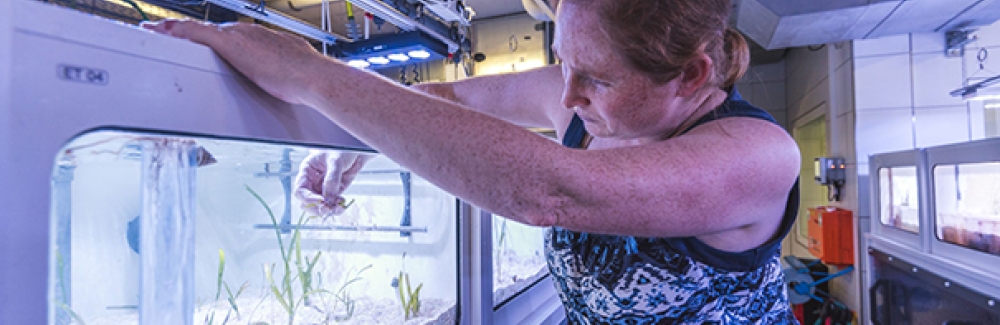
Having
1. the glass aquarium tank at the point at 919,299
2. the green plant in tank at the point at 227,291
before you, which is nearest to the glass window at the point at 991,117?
the glass aquarium tank at the point at 919,299

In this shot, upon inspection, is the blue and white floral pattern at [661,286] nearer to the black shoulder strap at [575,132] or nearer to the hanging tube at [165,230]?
the black shoulder strap at [575,132]

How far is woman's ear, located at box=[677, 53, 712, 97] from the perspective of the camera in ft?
2.07

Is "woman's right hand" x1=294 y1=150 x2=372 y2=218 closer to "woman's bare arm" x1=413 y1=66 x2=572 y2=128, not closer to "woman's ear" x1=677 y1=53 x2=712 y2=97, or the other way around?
"woman's bare arm" x1=413 y1=66 x2=572 y2=128

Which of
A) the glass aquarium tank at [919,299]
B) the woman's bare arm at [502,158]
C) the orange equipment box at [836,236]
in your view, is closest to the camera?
the woman's bare arm at [502,158]

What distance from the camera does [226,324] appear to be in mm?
931

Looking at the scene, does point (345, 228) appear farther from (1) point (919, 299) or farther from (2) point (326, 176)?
(1) point (919, 299)

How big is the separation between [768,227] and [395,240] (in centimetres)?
102

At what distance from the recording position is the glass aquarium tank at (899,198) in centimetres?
257

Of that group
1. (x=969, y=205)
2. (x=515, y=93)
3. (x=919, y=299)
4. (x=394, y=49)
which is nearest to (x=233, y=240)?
(x=515, y=93)

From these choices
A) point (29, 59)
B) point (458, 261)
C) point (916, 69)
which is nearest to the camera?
point (29, 59)

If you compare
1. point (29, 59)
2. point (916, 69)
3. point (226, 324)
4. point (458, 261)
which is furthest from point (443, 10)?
point (916, 69)

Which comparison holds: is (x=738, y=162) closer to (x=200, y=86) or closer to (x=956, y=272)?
(x=200, y=86)

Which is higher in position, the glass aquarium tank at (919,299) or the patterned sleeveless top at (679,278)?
the patterned sleeveless top at (679,278)

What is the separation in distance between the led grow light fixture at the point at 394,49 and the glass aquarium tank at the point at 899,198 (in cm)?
Result: 251
